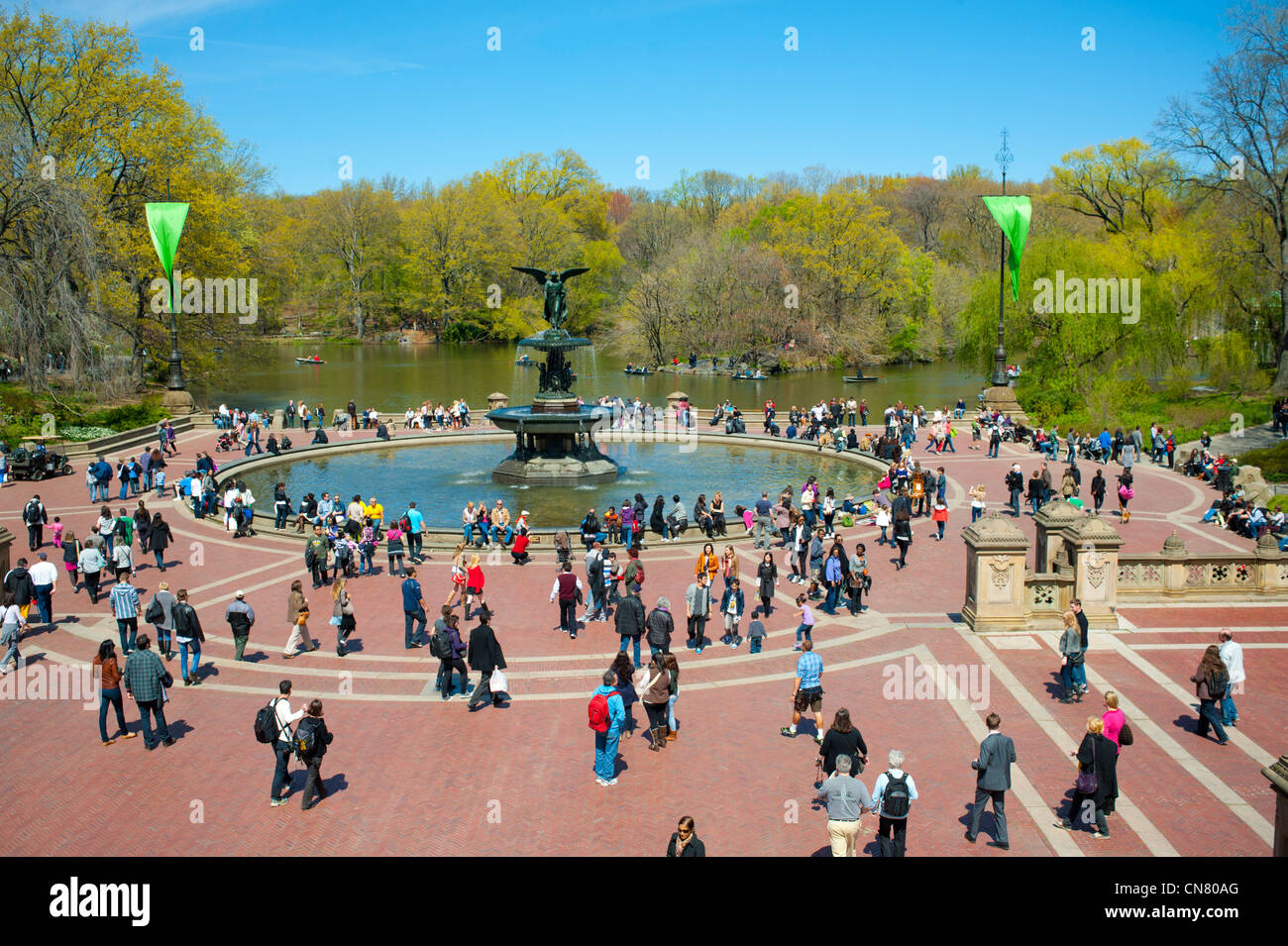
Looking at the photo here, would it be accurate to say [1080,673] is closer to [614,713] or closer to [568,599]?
[614,713]

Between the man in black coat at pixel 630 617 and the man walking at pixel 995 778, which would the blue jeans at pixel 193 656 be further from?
the man walking at pixel 995 778

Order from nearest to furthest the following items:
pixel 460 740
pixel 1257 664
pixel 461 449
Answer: pixel 460 740, pixel 1257 664, pixel 461 449

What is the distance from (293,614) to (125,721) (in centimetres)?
294

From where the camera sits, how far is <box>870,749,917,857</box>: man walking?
915cm

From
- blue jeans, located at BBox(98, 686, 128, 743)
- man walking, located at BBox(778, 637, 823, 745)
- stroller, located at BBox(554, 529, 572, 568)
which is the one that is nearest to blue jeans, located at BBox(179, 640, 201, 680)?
blue jeans, located at BBox(98, 686, 128, 743)

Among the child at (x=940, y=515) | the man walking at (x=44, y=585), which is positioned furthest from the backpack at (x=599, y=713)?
the child at (x=940, y=515)

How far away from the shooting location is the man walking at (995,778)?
31.9 ft

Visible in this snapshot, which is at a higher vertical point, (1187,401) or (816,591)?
(1187,401)

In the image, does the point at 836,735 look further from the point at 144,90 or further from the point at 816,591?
the point at 144,90

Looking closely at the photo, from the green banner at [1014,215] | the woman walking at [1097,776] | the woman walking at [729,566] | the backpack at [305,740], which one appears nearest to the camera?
the woman walking at [1097,776]

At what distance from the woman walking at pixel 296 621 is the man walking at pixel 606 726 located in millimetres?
6410

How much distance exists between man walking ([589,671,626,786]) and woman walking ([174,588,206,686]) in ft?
21.6

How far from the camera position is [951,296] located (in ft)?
289
